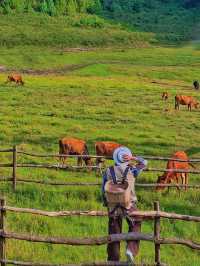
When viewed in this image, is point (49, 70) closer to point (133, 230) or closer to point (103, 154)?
point (103, 154)

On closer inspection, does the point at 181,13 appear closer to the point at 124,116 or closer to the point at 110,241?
the point at 124,116

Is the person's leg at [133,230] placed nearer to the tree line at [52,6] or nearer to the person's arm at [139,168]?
the person's arm at [139,168]

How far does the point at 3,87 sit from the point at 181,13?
84.8m

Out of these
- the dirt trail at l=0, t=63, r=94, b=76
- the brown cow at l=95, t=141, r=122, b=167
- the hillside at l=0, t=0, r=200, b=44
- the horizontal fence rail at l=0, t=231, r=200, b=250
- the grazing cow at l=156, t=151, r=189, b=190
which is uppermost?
the hillside at l=0, t=0, r=200, b=44

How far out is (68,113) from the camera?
29.8m

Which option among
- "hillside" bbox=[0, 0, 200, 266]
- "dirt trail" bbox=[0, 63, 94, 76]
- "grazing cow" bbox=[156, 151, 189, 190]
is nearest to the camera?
"hillside" bbox=[0, 0, 200, 266]

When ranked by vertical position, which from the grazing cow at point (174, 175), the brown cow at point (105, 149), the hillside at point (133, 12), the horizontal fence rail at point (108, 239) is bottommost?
the horizontal fence rail at point (108, 239)

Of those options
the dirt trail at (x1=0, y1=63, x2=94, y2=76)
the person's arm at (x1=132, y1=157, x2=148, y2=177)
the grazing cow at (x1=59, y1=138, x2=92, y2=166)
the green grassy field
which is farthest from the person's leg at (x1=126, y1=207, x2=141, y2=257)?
the dirt trail at (x1=0, y1=63, x2=94, y2=76)

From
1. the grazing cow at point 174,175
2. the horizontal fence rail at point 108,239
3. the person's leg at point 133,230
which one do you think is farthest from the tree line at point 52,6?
the person's leg at point 133,230

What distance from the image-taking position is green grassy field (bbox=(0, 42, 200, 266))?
11.9 m

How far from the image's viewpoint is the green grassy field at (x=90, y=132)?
1189cm

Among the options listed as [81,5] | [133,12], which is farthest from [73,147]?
[133,12]

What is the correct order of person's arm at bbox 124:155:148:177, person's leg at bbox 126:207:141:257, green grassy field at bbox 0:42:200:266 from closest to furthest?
person's arm at bbox 124:155:148:177 < person's leg at bbox 126:207:141:257 < green grassy field at bbox 0:42:200:266

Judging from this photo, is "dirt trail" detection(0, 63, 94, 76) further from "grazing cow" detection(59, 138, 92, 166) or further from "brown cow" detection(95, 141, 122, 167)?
"brown cow" detection(95, 141, 122, 167)
